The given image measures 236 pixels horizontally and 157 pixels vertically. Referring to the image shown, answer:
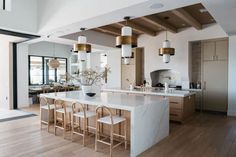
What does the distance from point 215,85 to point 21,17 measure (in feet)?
21.6

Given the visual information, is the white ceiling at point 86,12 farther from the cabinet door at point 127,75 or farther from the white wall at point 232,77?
the white wall at point 232,77

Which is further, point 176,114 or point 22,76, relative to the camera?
point 22,76

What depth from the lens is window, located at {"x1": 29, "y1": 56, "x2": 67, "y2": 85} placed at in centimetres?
951

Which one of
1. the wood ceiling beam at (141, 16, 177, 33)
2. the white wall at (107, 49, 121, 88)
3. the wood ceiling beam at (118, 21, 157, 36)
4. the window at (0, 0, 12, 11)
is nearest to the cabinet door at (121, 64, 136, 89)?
the white wall at (107, 49, 121, 88)

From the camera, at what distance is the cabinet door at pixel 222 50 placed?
622 centimetres

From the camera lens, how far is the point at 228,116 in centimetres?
581

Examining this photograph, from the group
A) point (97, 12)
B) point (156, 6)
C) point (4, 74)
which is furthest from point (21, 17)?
point (156, 6)

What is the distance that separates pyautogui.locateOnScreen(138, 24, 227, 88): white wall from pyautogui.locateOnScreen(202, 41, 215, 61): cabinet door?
1.37 ft

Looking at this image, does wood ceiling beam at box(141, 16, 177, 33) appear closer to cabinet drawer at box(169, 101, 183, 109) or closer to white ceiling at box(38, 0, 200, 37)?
white ceiling at box(38, 0, 200, 37)

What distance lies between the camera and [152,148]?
3.42 m

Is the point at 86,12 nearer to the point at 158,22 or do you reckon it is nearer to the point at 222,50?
the point at 158,22

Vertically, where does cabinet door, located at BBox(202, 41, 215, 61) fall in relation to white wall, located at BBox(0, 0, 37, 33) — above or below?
below

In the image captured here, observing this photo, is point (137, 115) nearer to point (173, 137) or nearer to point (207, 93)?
point (173, 137)

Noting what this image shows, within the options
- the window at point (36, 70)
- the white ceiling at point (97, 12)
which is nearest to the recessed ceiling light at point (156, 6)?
the white ceiling at point (97, 12)
